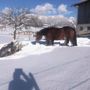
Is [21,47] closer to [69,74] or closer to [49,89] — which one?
[69,74]

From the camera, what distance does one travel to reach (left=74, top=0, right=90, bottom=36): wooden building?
34625 millimetres

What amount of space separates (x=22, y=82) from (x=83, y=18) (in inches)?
1145

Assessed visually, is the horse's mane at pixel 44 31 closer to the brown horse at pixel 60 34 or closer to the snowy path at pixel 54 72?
the brown horse at pixel 60 34

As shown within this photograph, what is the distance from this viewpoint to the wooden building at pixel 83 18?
34.6 meters

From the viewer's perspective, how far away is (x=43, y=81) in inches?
315

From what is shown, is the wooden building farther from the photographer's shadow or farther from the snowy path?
the photographer's shadow

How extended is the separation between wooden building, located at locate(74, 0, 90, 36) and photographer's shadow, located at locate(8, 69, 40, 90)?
26021 mm

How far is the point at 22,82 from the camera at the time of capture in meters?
7.84

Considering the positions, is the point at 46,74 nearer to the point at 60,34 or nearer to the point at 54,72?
the point at 54,72

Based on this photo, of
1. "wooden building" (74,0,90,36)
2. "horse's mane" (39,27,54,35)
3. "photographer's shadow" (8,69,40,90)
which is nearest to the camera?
"photographer's shadow" (8,69,40,90)

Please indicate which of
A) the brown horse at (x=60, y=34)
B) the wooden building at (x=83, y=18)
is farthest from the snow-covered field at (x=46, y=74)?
the wooden building at (x=83, y=18)

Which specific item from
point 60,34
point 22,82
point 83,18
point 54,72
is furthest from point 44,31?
point 83,18

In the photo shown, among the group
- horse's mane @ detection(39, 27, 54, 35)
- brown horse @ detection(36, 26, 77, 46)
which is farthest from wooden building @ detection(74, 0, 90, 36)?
horse's mane @ detection(39, 27, 54, 35)

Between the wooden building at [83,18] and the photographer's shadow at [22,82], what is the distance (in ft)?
85.4
